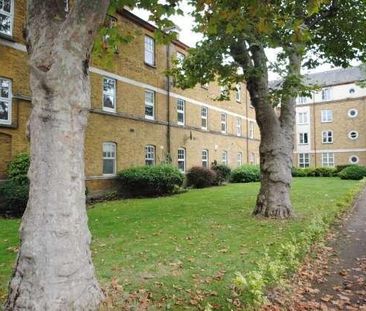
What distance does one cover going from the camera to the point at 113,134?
2008cm

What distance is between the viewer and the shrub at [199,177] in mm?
25547

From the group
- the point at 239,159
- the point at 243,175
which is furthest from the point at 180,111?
the point at 239,159

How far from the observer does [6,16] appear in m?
15.2

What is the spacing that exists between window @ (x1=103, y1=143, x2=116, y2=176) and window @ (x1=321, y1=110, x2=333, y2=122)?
39.5 m

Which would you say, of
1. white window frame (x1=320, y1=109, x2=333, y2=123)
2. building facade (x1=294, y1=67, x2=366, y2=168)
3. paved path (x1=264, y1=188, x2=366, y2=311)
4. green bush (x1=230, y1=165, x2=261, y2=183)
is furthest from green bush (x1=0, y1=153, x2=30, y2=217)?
white window frame (x1=320, y1=109, x2=333, y2=123)

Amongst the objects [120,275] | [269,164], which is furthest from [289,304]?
[269,164]

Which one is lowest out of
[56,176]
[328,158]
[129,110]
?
[56,176]

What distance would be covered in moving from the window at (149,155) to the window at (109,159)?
2.94m

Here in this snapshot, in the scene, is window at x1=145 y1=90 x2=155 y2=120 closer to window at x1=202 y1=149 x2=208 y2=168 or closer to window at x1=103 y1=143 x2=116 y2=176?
window at x1=103 y1=143 x2=116 y2=176

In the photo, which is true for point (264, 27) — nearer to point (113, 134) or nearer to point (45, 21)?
point (45, 21)

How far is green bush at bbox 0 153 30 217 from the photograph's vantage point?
43.9 ft

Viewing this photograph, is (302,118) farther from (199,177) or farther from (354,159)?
(199,177)

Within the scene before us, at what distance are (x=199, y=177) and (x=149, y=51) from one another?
342 inches

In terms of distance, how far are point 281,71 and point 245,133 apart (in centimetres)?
2654
